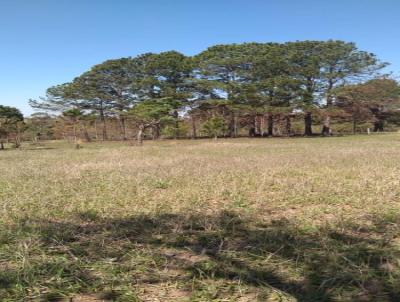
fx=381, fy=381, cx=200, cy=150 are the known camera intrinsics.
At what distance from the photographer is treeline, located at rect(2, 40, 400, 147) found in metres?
34.0

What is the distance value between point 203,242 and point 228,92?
32.6 metres

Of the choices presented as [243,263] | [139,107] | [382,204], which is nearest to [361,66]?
[139,107]

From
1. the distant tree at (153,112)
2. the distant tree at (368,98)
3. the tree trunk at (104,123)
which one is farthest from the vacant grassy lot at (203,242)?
the tree trunk at (104,123)

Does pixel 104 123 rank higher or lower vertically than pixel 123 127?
higher

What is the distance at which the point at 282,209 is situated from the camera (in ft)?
17.1

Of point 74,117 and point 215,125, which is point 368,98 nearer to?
point 215,125

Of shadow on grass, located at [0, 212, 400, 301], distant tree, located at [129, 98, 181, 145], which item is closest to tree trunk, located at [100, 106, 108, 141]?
distant tree, located at [129, 98, 181, 145]

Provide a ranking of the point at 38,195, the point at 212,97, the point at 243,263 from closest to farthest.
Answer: the point at 243,263 → the point at 38,195 → the point at 212,97

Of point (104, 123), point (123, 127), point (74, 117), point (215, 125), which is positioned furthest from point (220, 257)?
point (104, 123)

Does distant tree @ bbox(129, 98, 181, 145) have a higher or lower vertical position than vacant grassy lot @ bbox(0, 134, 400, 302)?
higher

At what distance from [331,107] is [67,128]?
1062 inches

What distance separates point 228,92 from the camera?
35.7 m

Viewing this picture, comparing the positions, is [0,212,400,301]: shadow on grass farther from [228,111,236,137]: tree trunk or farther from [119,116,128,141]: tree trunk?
[119,116,128,141]: tree trunk

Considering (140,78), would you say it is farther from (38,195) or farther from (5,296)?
(5,296)
